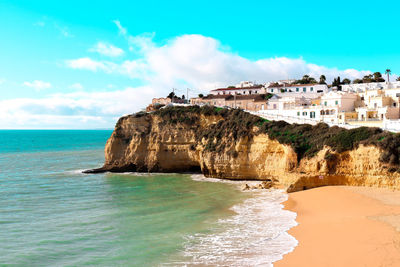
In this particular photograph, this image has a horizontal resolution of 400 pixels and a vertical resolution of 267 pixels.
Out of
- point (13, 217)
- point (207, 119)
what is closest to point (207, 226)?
point (13, 217)

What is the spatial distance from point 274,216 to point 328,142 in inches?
443

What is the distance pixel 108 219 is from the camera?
22.1 metres

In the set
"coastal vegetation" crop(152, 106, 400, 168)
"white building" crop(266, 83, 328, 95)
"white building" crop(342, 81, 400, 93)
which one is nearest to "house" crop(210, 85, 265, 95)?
"white building" crop(266, 83, 328, 95)

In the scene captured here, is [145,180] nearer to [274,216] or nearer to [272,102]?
[274,216]

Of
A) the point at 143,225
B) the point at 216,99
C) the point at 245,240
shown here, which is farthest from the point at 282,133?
the point at 216,99

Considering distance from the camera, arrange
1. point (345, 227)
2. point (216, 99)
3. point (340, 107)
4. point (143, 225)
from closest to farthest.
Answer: point (345, 227), point (143, 225), point (340, 107), point (216, 99)

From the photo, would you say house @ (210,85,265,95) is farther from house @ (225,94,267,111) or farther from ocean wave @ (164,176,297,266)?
ocean wave @ (164,176,297,266)

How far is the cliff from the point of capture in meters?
27.1

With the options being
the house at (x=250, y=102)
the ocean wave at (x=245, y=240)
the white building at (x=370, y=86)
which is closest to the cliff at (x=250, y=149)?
the ocean wave at (x=245, y=240)

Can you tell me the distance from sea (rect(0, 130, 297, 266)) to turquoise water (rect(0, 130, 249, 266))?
0.16 ft

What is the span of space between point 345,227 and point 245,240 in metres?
5.93

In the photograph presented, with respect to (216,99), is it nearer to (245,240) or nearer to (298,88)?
(298,88)

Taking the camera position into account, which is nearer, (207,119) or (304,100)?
(207,119)

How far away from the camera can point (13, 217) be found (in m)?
23.0
